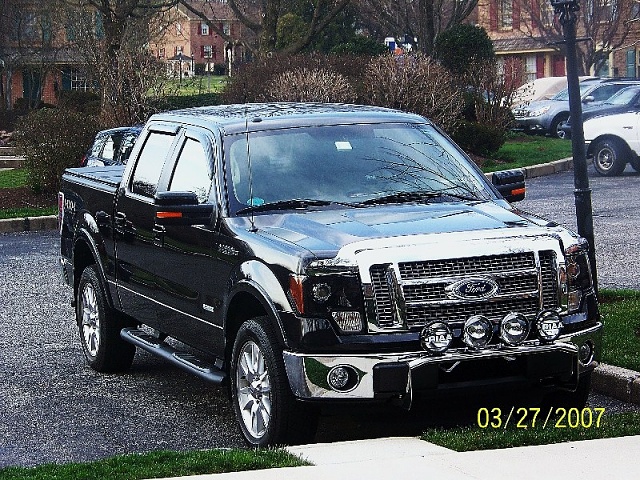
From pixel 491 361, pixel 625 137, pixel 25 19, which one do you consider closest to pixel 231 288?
pixel 491 361

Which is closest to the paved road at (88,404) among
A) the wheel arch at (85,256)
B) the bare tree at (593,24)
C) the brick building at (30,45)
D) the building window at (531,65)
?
the wheel arch at (85,256)

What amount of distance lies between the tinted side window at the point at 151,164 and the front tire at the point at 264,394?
196 cm

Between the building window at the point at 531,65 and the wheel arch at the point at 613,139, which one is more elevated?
the building window at the point at 531,65

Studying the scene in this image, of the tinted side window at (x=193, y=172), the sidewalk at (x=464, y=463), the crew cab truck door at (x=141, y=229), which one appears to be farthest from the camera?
the crew cab truck door at (x=141, y=229)

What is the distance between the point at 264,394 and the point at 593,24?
2139 inches

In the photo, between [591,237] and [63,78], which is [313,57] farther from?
[63,78]

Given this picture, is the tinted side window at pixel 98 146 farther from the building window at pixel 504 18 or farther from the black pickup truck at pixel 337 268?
the building window at pixel 504 18

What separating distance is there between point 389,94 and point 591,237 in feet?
55.5

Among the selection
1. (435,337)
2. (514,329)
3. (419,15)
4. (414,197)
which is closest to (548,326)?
(514,329)

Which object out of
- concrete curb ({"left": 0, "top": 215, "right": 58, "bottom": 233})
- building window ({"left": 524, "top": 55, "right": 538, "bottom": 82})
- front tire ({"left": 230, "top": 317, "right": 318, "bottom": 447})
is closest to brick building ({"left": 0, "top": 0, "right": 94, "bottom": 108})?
building window ({"left": 524, "top": 55, "right": 538, "bottom": 82})

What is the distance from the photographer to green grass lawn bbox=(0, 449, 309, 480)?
6.65m

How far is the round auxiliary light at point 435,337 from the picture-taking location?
6.93 meters

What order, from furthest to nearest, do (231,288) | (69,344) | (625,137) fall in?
(625,137), (69,344), (231,288)

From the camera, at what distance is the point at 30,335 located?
Result: 11.8 meters
